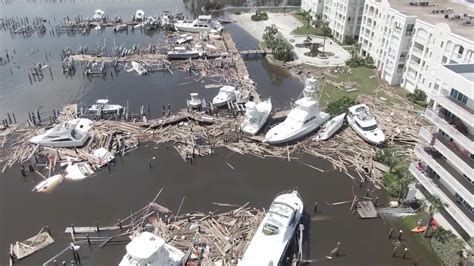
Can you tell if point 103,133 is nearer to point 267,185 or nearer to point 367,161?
point 267,185

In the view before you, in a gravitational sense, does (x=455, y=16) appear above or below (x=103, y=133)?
above

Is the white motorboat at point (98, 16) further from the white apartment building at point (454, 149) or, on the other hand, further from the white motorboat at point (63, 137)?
the white apartment building at point (454, 149)

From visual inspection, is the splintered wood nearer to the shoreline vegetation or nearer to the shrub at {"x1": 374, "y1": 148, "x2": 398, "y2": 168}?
the shoreline vegetation

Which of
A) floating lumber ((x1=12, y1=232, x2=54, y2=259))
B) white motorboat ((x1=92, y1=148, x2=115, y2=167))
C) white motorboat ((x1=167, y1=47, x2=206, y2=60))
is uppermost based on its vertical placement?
white motorboat ((x1=167, y1=47, x2=206, y2=60))

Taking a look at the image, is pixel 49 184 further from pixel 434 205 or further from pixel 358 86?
pixel 358 86

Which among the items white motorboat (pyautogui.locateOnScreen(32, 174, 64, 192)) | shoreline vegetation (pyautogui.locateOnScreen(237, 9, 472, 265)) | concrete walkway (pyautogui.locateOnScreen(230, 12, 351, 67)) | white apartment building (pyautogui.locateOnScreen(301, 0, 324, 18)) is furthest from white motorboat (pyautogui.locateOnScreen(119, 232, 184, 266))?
white apartment building (pyautogui.locateOnScreen(301, 0, 324, 18))

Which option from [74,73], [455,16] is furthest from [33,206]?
[455,16]
